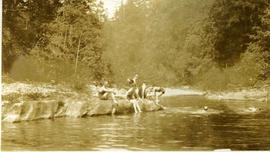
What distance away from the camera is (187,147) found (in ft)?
12.1

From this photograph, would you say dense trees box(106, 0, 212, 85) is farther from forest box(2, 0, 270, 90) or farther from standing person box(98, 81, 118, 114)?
standing person box(98, 81, 118, 114)

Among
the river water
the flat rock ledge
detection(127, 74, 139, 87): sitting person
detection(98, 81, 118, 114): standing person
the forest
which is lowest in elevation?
the river water

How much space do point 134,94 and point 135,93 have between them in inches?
0.8

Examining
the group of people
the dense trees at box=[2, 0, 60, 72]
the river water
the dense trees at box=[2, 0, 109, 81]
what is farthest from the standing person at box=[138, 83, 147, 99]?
the dense trees at box=[2, 0, 60, 72]

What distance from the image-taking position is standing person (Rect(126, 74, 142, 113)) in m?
4.12

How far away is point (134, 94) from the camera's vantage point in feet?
14.1

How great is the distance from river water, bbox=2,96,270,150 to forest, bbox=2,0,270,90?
0.93 ft

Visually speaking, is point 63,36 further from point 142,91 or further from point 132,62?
point 142,91

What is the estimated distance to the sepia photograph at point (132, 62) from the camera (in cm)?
396

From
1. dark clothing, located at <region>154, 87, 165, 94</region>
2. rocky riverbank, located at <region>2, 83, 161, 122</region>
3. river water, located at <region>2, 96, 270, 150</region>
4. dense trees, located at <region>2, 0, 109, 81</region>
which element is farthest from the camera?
dark clothing, located at <region>154, 87, 165, 94</region>

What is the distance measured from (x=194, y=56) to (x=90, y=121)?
0.93m

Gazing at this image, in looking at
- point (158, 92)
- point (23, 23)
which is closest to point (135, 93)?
point (158, 92)

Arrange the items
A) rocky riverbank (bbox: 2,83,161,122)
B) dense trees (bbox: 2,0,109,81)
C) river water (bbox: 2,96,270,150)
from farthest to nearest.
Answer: dense trees (bbox: 2,0,109,81) < rocky riverbank (bbox: 2,83,161,122) < river water (bbox: 2,96,270,150)

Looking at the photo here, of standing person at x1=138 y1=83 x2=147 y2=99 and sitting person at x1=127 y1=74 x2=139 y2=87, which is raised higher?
sitting person at x1=127 y1=74 x2=139 y2=87
